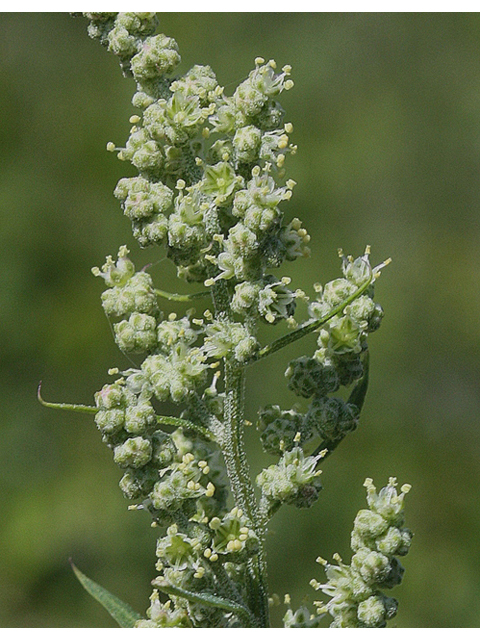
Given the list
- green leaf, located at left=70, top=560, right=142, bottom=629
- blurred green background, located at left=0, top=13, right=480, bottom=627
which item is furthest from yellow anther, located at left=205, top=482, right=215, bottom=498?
blurred green background, located at left=0, top=13, right=480, bottom=627

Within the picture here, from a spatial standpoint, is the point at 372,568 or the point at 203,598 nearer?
the point at 203,598

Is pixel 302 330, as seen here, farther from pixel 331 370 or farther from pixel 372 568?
pixel 372 568

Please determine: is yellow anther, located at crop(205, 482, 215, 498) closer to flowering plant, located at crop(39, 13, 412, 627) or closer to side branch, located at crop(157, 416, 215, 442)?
flowering plant, located at crop(39, 13, 412, 627)

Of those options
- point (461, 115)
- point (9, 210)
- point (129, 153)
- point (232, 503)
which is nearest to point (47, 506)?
point (9, 210)

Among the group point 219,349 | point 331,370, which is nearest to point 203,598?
point 219,349

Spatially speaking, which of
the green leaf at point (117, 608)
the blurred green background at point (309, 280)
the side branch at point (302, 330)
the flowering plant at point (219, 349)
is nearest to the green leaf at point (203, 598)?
the flowering plant at point (219, 349)

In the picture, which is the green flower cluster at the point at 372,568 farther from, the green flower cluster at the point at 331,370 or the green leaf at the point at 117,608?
the green leaf at the point at 117,608

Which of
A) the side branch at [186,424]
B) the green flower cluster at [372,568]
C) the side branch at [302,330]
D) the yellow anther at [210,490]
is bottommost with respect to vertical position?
the green flower cluster at [372,568]
